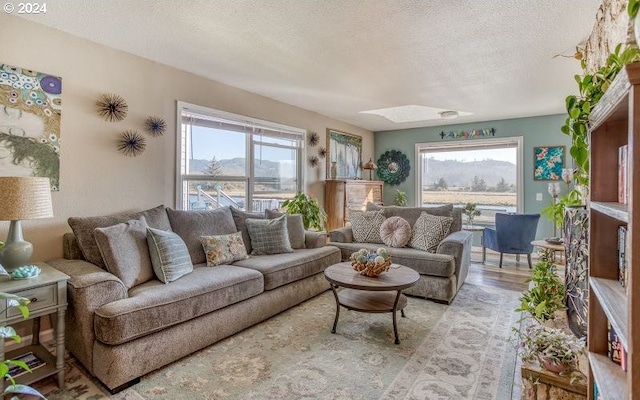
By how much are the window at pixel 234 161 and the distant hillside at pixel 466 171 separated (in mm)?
3006

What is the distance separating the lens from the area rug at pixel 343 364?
193 centimetres

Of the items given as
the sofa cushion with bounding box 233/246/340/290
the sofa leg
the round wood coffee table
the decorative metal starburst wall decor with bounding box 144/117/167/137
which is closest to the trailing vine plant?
the round wood coffee table

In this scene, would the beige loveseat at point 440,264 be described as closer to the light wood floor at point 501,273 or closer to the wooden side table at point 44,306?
the light wood floor at point 501,273

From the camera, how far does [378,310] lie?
2.54 metres

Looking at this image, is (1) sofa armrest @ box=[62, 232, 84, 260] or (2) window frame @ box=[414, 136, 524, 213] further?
(2) window frame @ box=[414, 136, 524, 213]

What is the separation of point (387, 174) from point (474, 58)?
4.01 meters

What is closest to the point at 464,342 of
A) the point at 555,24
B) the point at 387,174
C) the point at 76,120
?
the point at 555,24

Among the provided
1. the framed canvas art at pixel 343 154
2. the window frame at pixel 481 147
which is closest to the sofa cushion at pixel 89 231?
the framed canvas art at pixel 343 154

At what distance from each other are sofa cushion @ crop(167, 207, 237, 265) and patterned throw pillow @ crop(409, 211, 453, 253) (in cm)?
215

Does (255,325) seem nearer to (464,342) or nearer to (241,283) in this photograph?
(241,283)

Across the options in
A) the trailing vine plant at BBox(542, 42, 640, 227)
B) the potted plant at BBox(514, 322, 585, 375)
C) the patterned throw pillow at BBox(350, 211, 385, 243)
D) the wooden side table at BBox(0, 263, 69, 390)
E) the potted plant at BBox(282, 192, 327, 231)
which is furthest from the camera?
the potted plant at BBox(282, 192, 327, 231)

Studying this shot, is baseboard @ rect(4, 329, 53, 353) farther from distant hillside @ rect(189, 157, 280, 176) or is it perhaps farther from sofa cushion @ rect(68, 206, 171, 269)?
distant hillside @ rect(189, 157, 280, 176)

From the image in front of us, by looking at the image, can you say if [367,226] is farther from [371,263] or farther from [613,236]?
[613,236]

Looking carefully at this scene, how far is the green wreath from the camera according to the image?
684 centimetres
